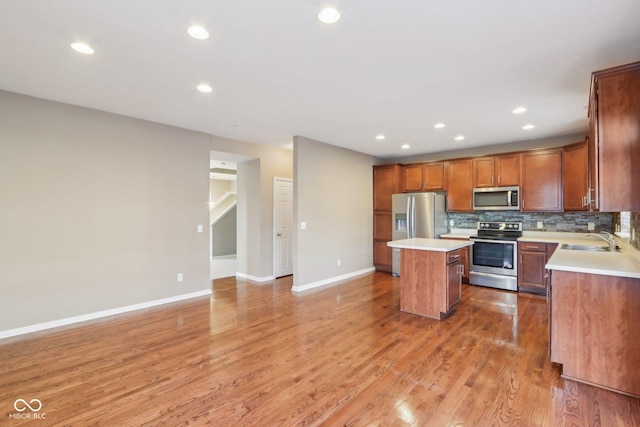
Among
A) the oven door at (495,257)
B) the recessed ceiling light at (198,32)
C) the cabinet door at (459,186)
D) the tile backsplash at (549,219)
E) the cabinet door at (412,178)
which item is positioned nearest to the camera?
the recessed ceiling light at (198,32)

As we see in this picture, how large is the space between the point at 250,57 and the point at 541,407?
3.39m

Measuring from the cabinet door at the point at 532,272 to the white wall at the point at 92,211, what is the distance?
5152mm

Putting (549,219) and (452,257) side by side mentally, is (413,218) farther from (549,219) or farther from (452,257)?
(549,219)

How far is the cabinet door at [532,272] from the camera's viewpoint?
475 centimetres

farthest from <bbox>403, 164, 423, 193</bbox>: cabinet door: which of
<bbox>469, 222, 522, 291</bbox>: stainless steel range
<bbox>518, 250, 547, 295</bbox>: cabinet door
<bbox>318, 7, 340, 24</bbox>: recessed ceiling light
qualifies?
<bbox>318, 7, 340, 24</bbox>: recessed ceiling light

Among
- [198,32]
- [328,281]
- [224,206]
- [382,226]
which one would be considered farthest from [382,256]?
[198,32]

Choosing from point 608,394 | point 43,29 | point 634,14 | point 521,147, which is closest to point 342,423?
point 608,394

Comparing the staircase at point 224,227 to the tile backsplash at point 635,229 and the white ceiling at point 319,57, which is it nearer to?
the white ceiling at point 319,57

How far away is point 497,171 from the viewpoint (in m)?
5.46

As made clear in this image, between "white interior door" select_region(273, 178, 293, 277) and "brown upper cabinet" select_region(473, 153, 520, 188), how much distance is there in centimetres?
366

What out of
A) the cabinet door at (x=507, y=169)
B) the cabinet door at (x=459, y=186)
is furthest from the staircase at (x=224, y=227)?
the cabinet door at (x=507, y=169)

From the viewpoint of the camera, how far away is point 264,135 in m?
5.05

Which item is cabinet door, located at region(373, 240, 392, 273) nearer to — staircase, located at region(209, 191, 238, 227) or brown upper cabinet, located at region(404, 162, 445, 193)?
brown upper cabinet, located at region(404, 162, 445, 193)

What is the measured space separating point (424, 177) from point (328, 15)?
487cm
